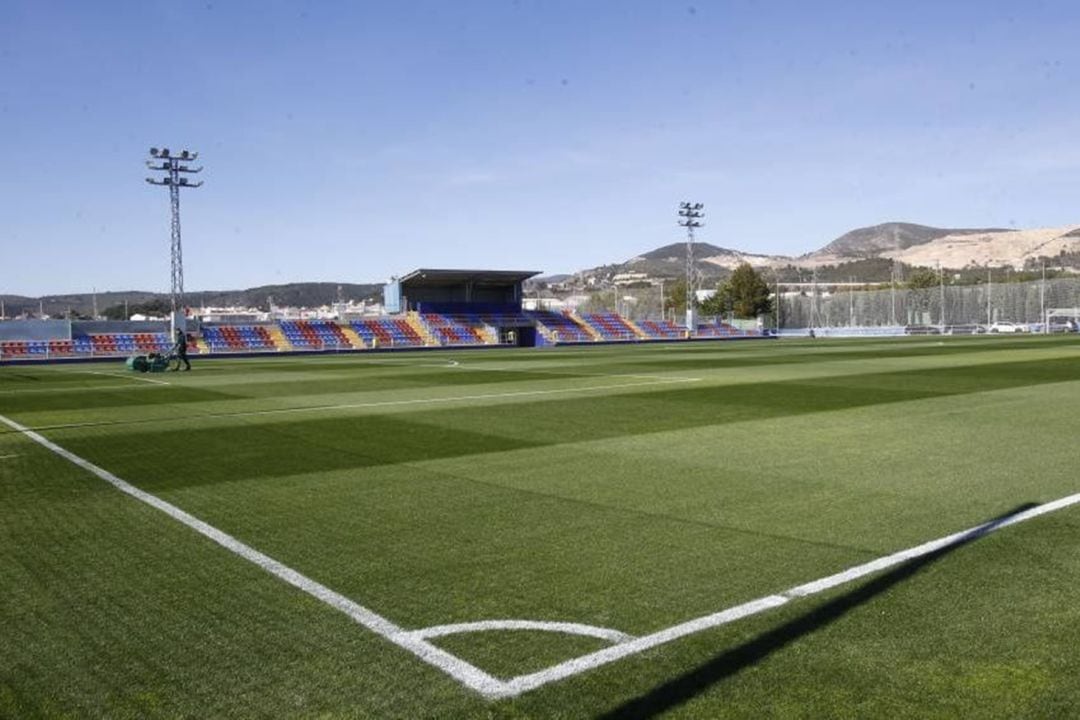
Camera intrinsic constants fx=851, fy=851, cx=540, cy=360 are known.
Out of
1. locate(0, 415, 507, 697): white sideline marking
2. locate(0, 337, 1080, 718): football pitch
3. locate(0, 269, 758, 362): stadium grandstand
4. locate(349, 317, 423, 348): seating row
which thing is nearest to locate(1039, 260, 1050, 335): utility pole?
locate(0, 269, 758, 362): stadium grandstand

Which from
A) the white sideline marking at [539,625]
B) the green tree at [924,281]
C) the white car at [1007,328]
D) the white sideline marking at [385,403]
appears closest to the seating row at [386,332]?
the white sideline marking at [385,403]

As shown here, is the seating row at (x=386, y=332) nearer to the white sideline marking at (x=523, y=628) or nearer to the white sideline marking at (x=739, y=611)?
the white sideline marking at (x=739, y=611)

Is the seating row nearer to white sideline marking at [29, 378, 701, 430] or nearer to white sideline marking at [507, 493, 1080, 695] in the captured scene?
white sideline marking at [29, 378, 701, 430]

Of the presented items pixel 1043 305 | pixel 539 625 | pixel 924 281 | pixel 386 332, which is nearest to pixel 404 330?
pixel 386 332

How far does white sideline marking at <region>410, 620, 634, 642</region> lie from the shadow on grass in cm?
60

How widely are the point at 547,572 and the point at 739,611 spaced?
1503 millimetres

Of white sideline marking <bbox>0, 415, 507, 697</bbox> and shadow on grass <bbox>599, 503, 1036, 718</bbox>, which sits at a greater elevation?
white sideline marking <bbox>0, 415, 507, 697</bbox>

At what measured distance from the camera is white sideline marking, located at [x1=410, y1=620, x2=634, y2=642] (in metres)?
5.00

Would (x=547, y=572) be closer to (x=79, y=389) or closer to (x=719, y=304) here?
(x=79, y=389)

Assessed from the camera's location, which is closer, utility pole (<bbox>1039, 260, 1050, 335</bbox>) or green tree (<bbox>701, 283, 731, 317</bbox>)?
utility pole (<bbox>1039, 260, 1050, 335</bbox>)

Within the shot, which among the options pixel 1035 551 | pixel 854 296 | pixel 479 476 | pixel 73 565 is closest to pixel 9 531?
pixel 73 565

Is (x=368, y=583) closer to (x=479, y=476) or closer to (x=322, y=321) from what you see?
(x=479, y=476)

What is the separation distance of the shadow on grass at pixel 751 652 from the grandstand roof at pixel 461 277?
2631 inches

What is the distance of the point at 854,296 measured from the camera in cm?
10031
